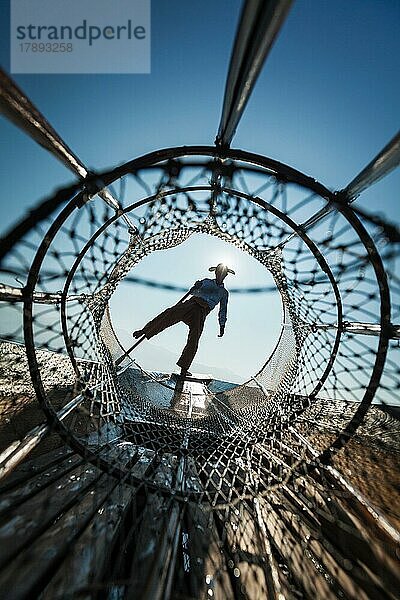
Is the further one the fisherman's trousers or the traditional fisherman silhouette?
the traditional fisherman silhouette

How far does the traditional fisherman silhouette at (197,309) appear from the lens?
669 cm

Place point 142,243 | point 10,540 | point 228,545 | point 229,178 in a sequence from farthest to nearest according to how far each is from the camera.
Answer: point 142,243
point 229,178
point 228,545
point 10,540

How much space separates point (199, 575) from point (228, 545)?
34cm

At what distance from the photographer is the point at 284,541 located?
67.9 inches

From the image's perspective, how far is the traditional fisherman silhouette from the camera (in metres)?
6.69

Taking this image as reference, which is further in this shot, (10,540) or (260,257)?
(260,257)

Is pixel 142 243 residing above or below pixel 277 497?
above

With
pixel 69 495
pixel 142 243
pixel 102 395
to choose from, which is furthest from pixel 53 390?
pixel 142 243

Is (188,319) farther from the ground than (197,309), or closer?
closer

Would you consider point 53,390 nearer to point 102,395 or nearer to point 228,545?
point 102,395

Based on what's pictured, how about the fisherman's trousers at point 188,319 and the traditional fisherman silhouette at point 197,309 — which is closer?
the fisherman's trousers at point 188,319

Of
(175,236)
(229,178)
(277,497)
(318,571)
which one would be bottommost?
(318,571)

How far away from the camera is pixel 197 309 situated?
6.96 m

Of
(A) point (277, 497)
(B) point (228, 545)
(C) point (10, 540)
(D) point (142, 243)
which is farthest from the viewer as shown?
(D) point (142, 243)
